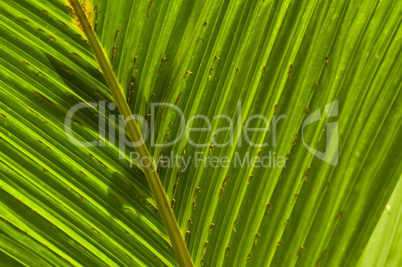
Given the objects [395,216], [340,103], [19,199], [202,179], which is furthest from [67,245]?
[395,216]

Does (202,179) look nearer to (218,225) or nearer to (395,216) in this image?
(218,225)

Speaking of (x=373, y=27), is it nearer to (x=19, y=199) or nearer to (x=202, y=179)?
(x=202, y=179)

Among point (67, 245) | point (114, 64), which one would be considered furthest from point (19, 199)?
point (114, 64)

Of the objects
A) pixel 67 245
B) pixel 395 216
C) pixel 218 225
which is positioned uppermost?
pixel 395 216

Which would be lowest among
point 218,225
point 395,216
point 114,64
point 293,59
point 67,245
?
point 67,245

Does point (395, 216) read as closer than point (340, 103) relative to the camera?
No

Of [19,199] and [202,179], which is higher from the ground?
[202,179]
